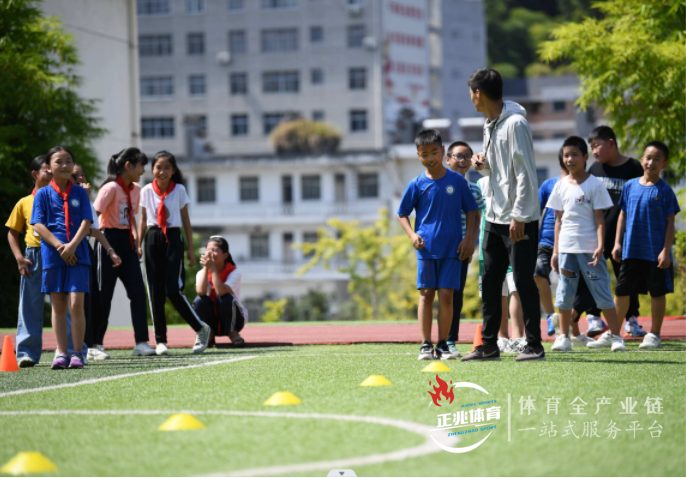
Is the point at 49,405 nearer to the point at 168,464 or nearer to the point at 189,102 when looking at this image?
the point at 168,464

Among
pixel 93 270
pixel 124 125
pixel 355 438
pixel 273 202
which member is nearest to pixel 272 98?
pixel 273 202

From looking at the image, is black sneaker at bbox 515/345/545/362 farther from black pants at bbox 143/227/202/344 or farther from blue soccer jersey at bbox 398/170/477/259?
black pants at bbox 143/227/202/344

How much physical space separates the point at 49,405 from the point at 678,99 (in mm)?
19239

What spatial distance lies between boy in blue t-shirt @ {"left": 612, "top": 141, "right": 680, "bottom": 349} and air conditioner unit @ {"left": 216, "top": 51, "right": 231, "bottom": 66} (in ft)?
263

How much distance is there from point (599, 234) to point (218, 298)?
14.0ft

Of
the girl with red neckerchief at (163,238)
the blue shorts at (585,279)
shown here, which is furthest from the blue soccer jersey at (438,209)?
the girl with red neckerchief at (163,238)

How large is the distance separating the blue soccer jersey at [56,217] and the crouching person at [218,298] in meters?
2.89

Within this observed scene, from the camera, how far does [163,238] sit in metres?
11.2

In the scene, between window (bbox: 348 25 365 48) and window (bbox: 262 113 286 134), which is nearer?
Result: window (bbox: 348 25 365 48)

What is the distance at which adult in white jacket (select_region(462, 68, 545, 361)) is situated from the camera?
8.66 metres

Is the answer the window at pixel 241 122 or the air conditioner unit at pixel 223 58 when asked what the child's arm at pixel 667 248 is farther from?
the window at pixel 241 122

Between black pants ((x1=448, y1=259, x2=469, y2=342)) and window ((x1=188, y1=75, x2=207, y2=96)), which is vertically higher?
window ((x1=188, y1=75, x2=207, y2=96))

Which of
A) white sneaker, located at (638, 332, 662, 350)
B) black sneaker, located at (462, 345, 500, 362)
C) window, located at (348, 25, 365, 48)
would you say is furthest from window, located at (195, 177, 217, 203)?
black sneaker, located at (462, 345, 500, 362)

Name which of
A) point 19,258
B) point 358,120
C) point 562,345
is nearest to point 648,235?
point 562,345
